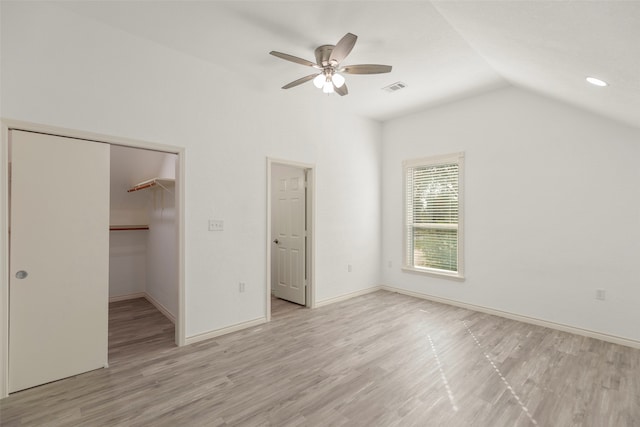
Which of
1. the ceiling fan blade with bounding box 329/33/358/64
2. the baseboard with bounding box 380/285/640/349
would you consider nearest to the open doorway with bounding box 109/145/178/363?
the ceiling fan blade with bounding box 329/33/358/64

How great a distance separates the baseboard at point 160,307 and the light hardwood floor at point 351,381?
0.80 ft

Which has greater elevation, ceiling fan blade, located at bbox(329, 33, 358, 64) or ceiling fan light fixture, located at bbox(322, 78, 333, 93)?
ceiling fan blade, located at bbox(329, 33, 358, 64)

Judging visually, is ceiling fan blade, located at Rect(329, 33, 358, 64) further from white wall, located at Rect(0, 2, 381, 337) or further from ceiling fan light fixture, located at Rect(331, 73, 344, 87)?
white wall, located at Rect(0, 2, 381, 337)

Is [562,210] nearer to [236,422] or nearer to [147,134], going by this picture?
[236,422]

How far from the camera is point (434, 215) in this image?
5043 mm

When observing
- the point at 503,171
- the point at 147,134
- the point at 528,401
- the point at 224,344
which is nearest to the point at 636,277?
the point at 503,171

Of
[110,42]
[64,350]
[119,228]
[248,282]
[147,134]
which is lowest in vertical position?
[64,350]

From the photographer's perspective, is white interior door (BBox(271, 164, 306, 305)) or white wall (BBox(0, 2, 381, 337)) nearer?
white wall (BBox(0, 2, 381, 337))

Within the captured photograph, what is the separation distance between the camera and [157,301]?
182 inches

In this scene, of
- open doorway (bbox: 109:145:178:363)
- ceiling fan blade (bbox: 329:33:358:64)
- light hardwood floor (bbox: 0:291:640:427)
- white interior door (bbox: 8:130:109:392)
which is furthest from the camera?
open doorway (bbox: 109:145:178:363)

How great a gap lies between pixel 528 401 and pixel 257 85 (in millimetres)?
4247

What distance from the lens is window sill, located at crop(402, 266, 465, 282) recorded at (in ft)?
15.3

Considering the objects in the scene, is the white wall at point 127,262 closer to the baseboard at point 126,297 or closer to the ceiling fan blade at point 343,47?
the baseboard at point 126,297

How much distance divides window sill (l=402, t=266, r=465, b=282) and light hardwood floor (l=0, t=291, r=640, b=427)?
97 centimetres
